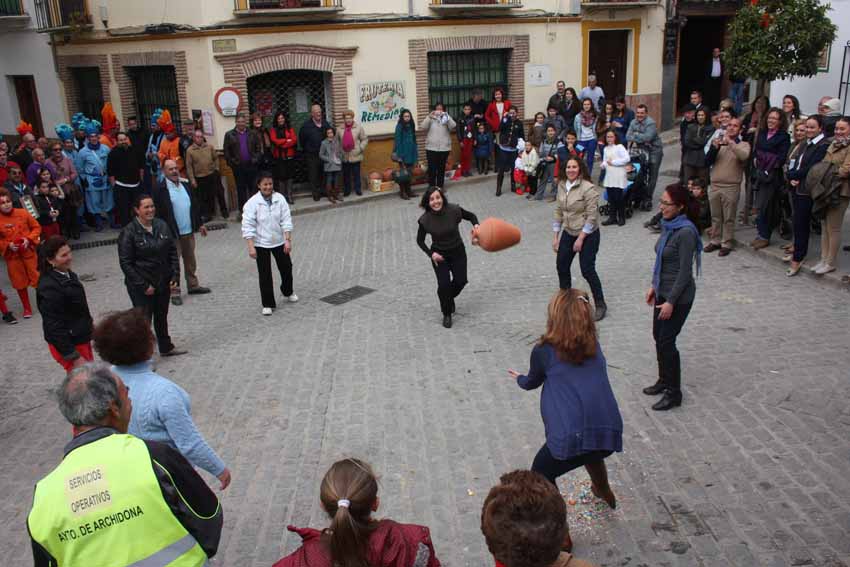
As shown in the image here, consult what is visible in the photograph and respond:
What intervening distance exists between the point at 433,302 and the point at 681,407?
12.6 feet

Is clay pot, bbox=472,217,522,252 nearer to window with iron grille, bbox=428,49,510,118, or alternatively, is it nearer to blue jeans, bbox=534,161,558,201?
blue jeans, bbox=534,161,558,201

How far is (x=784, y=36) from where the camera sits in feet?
34.3

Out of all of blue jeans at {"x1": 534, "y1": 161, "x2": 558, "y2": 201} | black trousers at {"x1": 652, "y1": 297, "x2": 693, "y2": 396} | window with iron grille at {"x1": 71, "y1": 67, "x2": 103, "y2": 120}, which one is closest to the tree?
blue jeans at {"x1": 534, "y1": 161, "x2": 558, "y2": 201}

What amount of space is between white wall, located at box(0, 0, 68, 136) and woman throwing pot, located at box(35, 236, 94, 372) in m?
13.1

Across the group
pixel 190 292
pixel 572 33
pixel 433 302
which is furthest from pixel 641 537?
pixel 572 33

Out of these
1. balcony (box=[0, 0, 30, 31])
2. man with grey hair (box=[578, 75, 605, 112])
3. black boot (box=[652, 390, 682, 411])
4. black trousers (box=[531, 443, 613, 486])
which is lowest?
black boot (box=[652, 390, 682, 411])

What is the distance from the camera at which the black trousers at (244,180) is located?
14828mm

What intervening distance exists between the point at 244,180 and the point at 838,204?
10125mm

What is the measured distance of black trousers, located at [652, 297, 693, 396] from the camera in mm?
6113

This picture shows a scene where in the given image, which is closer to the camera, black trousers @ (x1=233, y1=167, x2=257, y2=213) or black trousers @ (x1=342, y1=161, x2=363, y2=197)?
black trousers @ (x1=233, y1=167, x2=257, y2=213)

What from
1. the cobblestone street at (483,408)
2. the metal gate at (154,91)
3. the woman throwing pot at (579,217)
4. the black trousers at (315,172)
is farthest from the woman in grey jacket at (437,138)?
the woman throwing pot at (579,217)

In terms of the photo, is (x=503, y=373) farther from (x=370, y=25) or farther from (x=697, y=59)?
(x=697, y=59)

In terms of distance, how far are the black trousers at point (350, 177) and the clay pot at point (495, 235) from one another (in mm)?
8682

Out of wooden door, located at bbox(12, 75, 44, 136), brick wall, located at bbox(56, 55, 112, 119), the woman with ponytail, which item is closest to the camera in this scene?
the woman with ponytail
